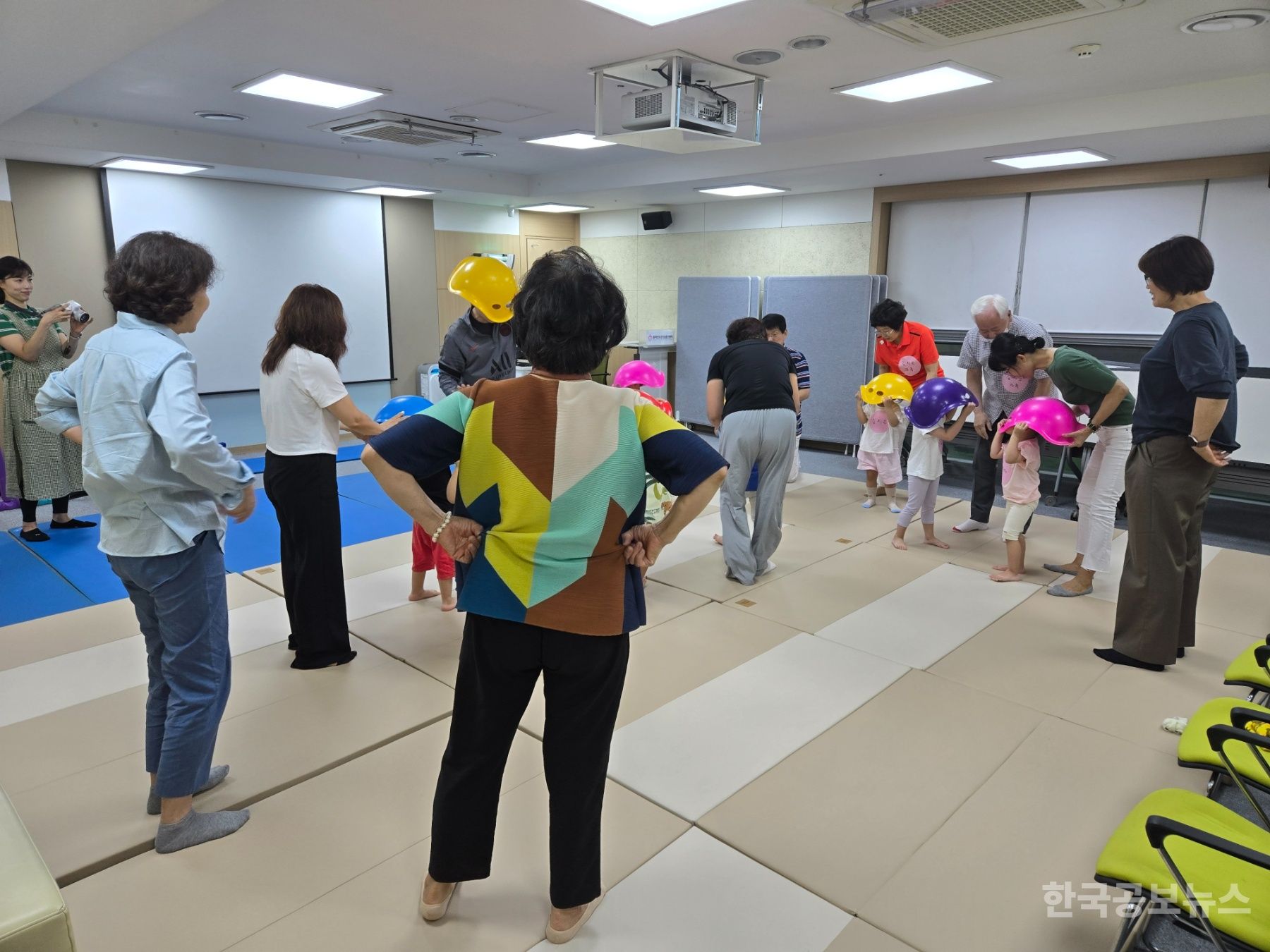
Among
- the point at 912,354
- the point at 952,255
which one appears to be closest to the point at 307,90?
the point at 912,354

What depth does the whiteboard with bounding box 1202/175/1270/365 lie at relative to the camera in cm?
626

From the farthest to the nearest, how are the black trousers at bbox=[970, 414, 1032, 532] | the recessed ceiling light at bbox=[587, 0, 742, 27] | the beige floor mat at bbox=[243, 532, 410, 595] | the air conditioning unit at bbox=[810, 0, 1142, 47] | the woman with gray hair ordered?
the black trousers at bbox=[970, 414, 1032, 532]
the beige floor mat at bbox=[243, 532, 410, 595]
the woman with gray hair
the recessed ceiling light at bbox=[587, 0, 742, 27]
the air conditioning unit at bbox=[810, 0, 1142, 47]

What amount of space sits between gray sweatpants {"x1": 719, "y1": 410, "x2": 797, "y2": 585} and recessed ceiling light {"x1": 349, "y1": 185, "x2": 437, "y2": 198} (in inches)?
218

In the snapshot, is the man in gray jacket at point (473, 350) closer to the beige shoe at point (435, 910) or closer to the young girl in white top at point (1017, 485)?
the beige shoe at point (435, 910)

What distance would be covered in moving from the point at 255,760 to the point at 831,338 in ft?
23.2

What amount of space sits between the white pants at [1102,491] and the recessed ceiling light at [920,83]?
2211 millimetres

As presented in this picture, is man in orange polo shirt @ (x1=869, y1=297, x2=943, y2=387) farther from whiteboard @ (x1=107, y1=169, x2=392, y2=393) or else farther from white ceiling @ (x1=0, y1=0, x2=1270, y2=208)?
whiteboard @ (x1=107, y1=169, x2=392, y2=393)

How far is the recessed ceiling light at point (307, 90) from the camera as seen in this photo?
487 centimetres

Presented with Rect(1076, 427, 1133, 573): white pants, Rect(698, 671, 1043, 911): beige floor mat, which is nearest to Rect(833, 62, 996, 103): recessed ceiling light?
Rect(1076, 427, 1133, 573): white pants

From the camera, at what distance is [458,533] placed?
1.78 m

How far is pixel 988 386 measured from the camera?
547 centimetres

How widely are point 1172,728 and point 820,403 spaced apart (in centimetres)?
592

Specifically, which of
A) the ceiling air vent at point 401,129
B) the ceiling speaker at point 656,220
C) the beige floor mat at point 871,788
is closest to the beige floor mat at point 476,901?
the beige floor mat at point 871,788

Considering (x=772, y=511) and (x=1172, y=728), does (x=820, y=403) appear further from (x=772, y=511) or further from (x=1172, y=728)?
(x=1172, y=728)
